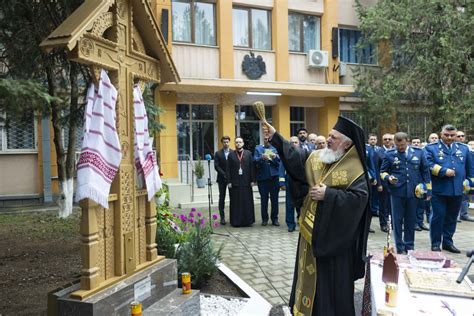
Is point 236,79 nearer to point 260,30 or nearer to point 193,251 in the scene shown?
point 260,30

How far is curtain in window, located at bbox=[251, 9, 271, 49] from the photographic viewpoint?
54.9ft

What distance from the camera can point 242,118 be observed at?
17.5m

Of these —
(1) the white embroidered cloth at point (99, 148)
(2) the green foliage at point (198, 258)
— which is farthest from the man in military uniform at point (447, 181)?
(1) the white embroidered cloth at point (99, 148)

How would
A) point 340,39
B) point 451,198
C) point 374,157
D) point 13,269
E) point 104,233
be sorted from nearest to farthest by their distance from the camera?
point 104,233 < point 13,269 < point 451,198 < point 374,157 < point 340,39

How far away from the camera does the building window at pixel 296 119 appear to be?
18.7m

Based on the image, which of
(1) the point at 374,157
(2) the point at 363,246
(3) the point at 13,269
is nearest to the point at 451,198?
(1) the point at 374,157

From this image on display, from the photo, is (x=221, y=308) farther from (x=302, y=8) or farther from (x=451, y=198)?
(x=302, y=8)

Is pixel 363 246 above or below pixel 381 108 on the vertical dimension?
below

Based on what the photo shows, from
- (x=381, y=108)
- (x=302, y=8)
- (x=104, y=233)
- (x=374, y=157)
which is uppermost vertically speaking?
(x=302, y=8)

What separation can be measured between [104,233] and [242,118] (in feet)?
46.5

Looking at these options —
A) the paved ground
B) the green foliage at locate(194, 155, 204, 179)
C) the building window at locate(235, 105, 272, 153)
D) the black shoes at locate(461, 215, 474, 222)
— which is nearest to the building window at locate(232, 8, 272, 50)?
the building window at locate(235, 105, 272, 153)

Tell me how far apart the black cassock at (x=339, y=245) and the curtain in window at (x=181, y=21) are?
13.1 m

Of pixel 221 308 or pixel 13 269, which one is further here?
pixel 13 269

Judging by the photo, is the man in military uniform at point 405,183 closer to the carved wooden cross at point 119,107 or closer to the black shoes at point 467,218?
the carved wooden cross at point 119,107
